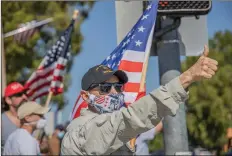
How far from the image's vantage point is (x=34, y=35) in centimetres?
2952

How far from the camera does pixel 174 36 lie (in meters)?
6.05

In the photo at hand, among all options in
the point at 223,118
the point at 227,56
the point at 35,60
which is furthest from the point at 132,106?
the point at 227,56

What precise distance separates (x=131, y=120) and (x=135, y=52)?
7.70 ft

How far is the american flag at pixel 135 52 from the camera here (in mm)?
5602

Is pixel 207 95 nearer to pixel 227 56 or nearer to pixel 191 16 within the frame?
pixel 227 56

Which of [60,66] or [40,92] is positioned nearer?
[60,66]

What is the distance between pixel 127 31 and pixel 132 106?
2733 mm

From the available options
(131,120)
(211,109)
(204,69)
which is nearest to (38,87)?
(131,120)

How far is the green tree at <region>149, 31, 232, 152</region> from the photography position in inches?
1780

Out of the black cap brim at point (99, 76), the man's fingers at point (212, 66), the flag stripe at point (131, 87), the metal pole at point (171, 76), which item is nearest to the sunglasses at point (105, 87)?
the black cap brim at point (99, 76)

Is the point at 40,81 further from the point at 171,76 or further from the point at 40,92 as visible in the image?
the point at 171,76

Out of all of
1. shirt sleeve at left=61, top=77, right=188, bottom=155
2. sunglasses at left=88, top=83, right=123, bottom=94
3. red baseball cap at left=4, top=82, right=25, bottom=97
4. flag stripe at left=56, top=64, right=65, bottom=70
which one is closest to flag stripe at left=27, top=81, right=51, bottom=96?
flag stripe at left=56, top=64, right=65, bottom=70

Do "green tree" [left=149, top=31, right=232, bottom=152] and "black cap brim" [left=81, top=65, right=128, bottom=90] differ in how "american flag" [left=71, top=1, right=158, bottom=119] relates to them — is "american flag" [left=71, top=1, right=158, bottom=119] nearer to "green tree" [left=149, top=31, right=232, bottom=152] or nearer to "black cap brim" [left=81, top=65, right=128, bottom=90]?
"black cap brim" [left=81, top=65, right=128, bottom=90]

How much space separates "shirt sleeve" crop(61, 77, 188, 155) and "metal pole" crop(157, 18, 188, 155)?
2206mm
